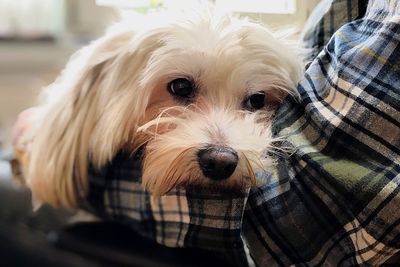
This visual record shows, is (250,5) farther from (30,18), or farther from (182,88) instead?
(30,18)

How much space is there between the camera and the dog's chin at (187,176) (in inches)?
26.2

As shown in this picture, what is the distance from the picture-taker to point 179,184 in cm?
68

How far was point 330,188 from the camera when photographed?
1.99ft

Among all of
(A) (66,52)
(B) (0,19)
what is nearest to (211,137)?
(A) (66,52)

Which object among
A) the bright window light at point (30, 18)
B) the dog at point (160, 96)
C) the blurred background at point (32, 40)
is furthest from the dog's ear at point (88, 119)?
the bright window light at point (30, 18)

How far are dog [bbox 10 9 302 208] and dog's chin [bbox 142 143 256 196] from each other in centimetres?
2

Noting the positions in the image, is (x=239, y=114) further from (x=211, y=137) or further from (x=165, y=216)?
(x=165, y=216)

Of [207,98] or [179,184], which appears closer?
[179,184]

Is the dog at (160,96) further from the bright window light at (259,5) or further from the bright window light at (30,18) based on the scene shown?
the bright window light at (30,18)

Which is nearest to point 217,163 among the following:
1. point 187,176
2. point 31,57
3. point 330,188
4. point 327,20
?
point 187,176

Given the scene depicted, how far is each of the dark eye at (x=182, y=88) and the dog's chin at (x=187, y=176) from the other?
0.45 feet

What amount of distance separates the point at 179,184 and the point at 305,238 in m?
0.18

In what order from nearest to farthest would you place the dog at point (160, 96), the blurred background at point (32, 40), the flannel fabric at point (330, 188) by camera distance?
the flannel fabric at point (330, 188), the dog at point (160, 96), the blurred background at point (32, 40)

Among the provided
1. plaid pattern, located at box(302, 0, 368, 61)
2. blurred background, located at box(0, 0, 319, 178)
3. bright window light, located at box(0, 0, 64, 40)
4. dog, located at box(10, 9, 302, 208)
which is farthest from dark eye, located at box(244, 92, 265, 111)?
bright window light, located at box(0, 0, 64, 40)
